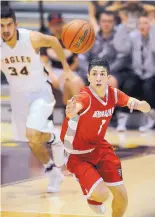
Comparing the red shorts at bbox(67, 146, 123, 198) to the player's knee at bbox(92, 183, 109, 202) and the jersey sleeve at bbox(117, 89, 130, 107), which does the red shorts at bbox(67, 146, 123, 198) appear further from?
the jersey sleeve at bbox(117, 89, 130, 107)

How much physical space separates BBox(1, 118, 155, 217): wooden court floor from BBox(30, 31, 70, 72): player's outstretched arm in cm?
110

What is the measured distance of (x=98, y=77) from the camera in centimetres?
451

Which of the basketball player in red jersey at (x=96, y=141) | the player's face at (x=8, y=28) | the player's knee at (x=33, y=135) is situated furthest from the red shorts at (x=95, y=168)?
the player's face at (x=8, y=28)

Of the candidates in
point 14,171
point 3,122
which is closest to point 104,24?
point 3,122

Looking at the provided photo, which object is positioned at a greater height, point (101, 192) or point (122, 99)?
point (122, 99)

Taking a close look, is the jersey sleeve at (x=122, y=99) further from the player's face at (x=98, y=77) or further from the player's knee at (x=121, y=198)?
the player's knee at (x=121, y=198)

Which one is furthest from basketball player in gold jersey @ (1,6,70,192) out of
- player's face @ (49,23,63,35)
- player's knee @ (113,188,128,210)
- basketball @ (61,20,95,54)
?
player's face @ (49,23,63,35)

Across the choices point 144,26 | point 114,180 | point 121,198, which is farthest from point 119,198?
→ point 144,26

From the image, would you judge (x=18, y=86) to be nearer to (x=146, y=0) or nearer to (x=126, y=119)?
(x=126, y=119)

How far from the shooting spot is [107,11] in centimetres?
905

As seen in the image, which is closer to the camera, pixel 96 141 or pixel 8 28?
pixel 96 141

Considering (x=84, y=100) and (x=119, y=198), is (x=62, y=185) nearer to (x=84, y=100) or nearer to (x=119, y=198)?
(x=119, y=198)

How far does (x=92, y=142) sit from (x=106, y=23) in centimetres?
434

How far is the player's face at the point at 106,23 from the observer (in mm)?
8859
